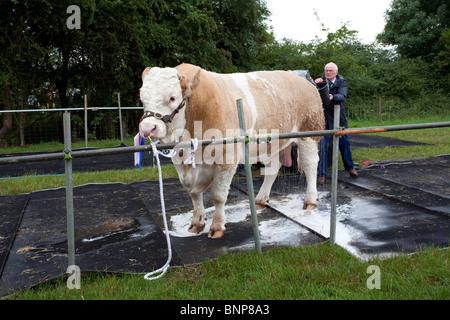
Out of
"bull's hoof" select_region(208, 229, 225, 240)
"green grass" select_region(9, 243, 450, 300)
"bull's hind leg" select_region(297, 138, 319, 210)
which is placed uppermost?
"bull's hind leg" select_region(297, 138, 319, 210)

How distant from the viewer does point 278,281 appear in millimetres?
2635

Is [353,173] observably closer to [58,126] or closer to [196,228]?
[196,228]

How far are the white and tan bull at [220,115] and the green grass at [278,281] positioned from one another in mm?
745

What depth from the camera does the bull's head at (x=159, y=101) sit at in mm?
2771

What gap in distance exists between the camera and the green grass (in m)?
2.50

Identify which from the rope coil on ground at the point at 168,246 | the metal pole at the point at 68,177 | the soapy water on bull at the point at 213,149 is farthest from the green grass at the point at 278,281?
the soapy water on bull at the point at 213,149

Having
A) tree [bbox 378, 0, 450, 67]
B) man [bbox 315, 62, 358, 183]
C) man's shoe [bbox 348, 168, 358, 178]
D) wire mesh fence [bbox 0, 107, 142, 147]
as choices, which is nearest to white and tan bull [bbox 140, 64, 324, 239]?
man [bbox 315, 62, 358, 183]

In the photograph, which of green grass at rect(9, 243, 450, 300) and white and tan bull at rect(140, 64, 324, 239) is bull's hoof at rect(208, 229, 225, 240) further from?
green grass at rect(9, 243, 450, 300)

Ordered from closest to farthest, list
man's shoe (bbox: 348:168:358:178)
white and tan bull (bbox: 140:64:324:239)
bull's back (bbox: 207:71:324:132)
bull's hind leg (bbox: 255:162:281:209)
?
white and tan bull (bbox: 140:64:324:239) → bull's back (bbox: 207:71:324:132) → bull's hind leg (bbox: 255:162:281:209) → man's shoe (bbox: 348:168:358:178)

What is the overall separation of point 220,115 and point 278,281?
148 cm

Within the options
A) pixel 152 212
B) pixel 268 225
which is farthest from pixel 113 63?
pixel 268 225

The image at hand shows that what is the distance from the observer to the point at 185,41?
42.2 ft

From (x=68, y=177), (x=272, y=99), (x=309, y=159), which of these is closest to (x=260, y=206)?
(x=309, y=159)
